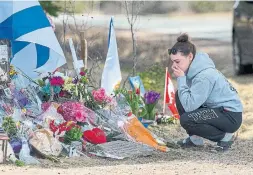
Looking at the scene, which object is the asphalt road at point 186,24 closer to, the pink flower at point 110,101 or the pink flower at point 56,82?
the pink flower at point 110,101

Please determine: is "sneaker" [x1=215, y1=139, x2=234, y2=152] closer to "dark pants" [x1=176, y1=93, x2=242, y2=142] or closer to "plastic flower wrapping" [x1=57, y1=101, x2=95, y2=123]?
"dark pants" [x1=176, y1=93, x2=242, y2=142]

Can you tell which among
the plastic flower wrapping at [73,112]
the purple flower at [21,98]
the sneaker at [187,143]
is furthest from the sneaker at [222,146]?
the purple flower at [21,98]

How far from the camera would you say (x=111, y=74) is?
31.6 feet

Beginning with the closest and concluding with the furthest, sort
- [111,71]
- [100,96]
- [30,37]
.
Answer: [100,96] < [30,37] < [111,71]

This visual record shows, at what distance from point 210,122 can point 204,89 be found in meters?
0.33

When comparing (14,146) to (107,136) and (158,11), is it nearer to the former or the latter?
(107,136)

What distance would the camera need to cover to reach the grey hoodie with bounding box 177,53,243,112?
328 inches

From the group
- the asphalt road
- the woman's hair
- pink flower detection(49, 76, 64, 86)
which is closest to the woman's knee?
the woman's hair

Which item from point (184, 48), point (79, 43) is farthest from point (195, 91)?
point (79, 43)

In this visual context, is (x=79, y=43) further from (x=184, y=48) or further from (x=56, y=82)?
(x=184, y=48)

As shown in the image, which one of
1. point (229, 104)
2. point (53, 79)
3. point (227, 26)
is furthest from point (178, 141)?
point (227, 26)

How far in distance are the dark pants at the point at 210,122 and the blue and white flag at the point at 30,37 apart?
1.66m

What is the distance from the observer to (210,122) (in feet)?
27.8

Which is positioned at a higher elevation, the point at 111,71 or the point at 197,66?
the point at 197,66
